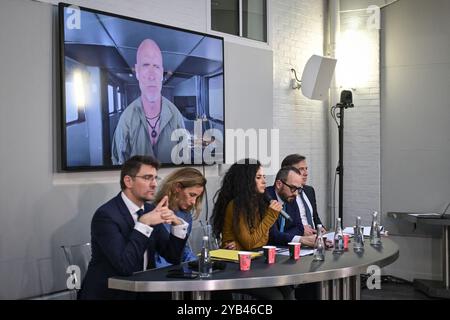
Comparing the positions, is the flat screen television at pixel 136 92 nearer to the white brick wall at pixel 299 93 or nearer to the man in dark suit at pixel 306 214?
the man in dark suit at pixel 306 214

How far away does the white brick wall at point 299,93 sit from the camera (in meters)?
7.13

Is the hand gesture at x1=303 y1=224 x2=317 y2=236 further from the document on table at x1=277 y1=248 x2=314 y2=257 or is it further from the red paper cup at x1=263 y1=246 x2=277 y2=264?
the red paper cup at x1=263 y1=246 x2=277 y2=264

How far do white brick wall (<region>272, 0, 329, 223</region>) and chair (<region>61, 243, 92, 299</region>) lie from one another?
328cm

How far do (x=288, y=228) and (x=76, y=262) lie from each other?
5.10 ft

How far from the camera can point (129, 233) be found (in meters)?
3.58

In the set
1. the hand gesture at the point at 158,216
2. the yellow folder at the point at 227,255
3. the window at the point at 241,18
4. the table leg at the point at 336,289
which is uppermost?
the window at the point at 241,18

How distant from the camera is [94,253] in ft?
11.6

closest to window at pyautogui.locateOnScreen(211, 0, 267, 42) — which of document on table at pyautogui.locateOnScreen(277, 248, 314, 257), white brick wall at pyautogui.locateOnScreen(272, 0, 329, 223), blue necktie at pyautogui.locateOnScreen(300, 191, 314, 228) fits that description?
white brick wall at pyautogui.locateOnScreen(272, 0, 329, 223)

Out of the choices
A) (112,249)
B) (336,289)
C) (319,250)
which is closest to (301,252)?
(319,250)

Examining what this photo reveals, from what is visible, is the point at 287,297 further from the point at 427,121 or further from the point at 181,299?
the point at 427,121

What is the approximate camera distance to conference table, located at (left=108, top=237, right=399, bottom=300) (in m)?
3.27

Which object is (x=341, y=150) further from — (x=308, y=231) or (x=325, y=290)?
(x=325, y=290)

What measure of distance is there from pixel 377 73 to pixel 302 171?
2.36 m

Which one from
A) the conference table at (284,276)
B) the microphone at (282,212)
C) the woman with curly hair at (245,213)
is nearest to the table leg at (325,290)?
the conference table at (284,276)
